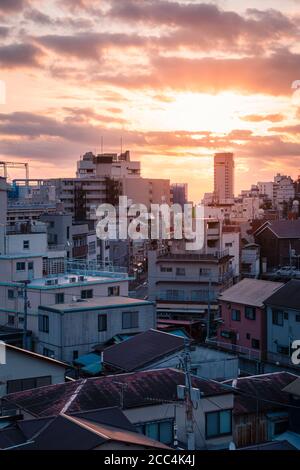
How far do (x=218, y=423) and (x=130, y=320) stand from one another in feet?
17.6

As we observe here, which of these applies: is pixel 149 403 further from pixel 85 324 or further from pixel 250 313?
pixel 250 313

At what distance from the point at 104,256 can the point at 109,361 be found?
1754cm

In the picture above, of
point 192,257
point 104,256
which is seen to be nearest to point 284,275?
point 192,257

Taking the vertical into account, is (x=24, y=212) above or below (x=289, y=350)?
above

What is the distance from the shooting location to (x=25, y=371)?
28.2 feet

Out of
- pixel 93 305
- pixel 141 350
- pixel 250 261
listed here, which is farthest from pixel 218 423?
pixel 250 261

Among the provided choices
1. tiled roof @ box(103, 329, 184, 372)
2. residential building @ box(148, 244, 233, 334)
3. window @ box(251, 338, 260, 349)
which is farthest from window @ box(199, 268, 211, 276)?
tiled roof @ box(103, 329, 184, 372)

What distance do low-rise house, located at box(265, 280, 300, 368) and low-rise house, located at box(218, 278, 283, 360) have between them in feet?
0.71

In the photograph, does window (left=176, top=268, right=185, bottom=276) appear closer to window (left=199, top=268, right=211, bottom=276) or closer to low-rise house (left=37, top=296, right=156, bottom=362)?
window (left=199, top=268, right=211, bottom=276)

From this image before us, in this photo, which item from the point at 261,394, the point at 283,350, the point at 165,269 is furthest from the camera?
the point at 165,269

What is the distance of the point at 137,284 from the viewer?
25.9 m
